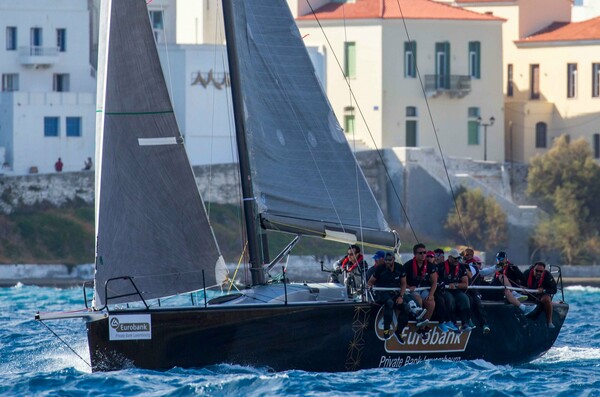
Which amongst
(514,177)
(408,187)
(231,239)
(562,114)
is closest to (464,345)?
(231,239)

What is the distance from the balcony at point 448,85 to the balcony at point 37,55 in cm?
1444

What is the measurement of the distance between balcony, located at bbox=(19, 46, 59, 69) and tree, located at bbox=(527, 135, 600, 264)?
17021 millimetres

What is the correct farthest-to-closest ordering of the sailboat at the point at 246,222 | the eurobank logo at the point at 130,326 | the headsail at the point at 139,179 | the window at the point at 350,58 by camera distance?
the window at the point at 350,58 < the headsail at the point at 139,179 < the sailboat at the point at 246,222 < the eurobank logo at the point at 130,326

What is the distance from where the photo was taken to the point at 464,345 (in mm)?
22188

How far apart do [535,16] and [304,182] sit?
46.2 meters

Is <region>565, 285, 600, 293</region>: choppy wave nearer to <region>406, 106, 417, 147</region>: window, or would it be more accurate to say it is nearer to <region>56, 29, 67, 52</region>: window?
<region>406, 106, 417, 147</region>: window

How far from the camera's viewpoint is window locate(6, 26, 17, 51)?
5453 centimetres

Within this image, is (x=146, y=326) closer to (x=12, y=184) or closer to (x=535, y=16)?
(x=12, y=184)

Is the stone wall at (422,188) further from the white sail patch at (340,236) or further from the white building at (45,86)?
the white sail patch at (340,236)

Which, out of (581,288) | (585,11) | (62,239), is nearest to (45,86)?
(62,239)

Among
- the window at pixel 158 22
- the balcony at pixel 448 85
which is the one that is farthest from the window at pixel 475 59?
the window at pixel 158 22

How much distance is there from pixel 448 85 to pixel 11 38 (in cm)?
1679

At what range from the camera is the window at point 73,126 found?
5400 centimetres

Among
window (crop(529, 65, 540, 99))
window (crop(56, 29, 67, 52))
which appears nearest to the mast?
window (crop(56, 29, 67, 52))
